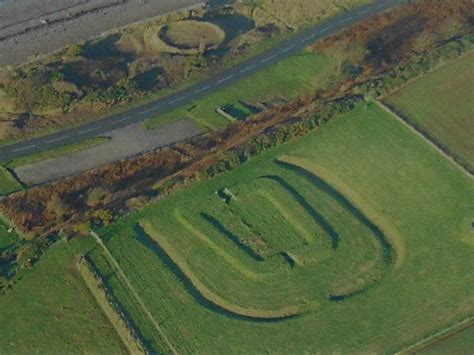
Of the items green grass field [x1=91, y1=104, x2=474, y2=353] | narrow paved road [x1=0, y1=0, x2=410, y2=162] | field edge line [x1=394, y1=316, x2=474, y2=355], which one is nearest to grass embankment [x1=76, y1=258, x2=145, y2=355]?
green grass field [x1=91, y1=104, x2=474, y2=353]

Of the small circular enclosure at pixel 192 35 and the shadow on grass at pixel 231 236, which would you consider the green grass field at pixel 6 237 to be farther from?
the small circular enclosure at pixel 192 35

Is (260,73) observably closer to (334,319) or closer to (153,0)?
(153,0)

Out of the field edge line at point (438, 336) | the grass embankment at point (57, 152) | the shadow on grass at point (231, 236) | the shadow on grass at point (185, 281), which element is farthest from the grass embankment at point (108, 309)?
the field edge line at point (438, 336)

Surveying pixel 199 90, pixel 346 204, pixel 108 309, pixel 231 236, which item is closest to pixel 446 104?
pixel 346 204

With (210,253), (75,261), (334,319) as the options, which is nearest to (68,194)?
(75,261)

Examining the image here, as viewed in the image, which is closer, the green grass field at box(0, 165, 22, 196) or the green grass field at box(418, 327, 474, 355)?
the green grass field at box(418, 327, 474, 355)

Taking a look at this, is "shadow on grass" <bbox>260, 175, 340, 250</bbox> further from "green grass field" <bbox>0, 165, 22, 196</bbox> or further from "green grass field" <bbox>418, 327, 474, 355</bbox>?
"green grass field" <bbox>0, 165, 22, 196</bbox>
